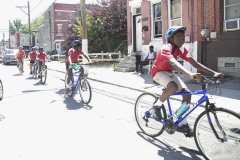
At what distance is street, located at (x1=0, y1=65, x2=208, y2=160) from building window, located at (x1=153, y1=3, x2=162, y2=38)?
28.4 feet

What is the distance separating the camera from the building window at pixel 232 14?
1315cm

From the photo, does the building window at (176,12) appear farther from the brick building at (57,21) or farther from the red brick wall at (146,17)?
the brick building at (57,21)

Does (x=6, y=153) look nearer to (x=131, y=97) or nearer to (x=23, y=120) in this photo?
(x=23, y=120)

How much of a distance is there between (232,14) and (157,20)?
15.8 feet

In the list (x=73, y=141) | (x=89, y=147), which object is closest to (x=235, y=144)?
(x=89, y=147)

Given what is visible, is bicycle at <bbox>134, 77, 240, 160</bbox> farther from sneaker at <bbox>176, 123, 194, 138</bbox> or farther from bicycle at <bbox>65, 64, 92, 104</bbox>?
bicycle at <bbox>65, 64, 92, 104</bbox>

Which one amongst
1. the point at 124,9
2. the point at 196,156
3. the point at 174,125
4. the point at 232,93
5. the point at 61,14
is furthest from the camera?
the point at 61,14

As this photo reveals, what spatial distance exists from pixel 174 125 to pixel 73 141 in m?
1.76

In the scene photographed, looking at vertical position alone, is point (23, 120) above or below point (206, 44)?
below

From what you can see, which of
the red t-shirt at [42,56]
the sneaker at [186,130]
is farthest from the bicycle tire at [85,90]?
the red t-shirt at [42,56]

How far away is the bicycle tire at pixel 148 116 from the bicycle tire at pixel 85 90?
305 cm

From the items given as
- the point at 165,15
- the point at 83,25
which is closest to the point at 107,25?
the point at 83,25

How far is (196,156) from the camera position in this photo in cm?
474

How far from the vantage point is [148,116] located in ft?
19.0
